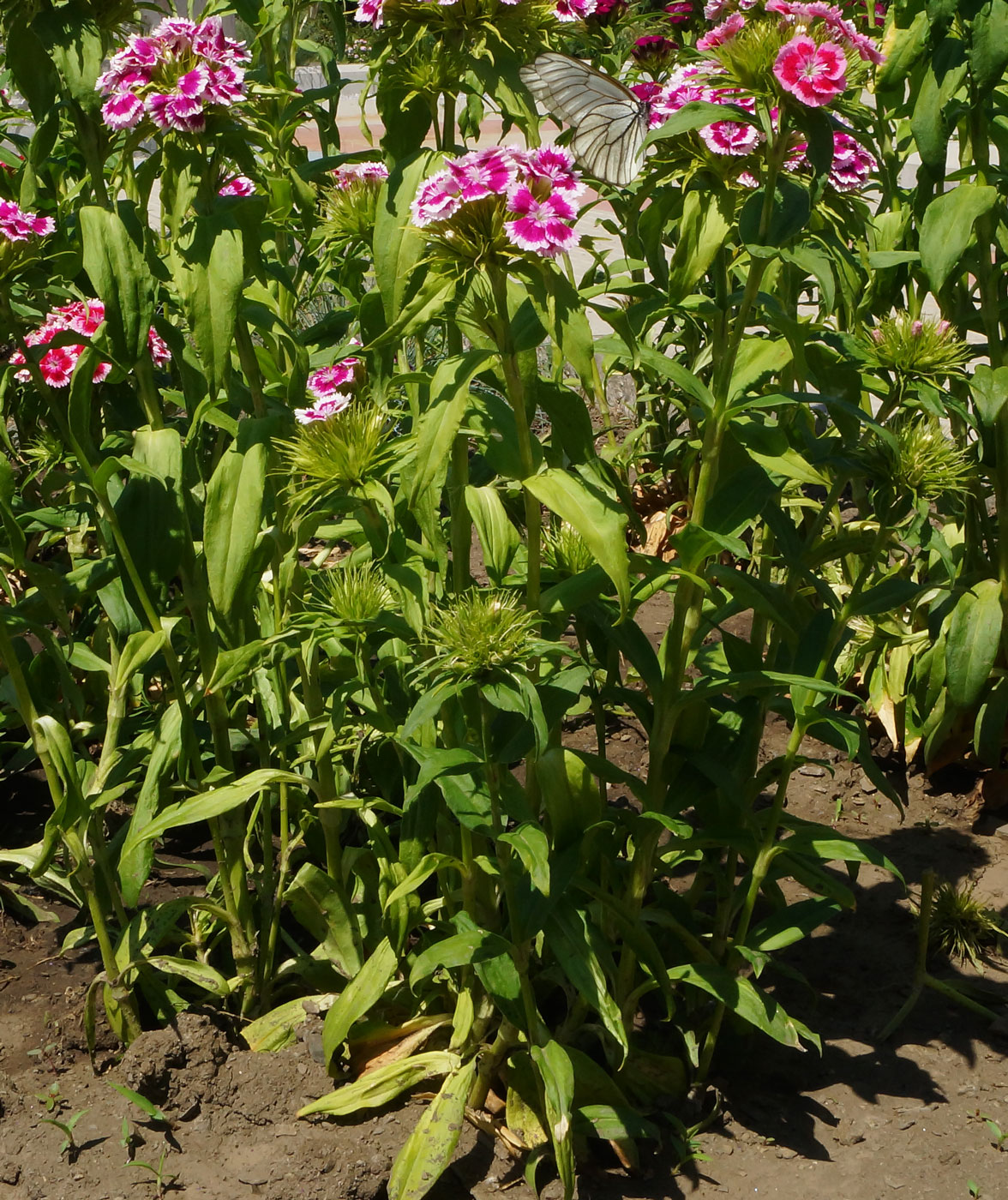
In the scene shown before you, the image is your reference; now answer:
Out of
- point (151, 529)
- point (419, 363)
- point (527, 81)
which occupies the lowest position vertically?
point (151, 529)

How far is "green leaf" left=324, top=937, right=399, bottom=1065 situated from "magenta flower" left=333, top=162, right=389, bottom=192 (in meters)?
1.39

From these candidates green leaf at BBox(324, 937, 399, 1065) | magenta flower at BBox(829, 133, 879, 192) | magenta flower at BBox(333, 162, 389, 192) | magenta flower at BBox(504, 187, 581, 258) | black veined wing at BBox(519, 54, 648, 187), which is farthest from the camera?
black veined wing at BBox(519, 54, 648, 187)

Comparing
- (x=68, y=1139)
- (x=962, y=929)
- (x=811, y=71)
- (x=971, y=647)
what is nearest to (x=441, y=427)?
(x=811, y=71)

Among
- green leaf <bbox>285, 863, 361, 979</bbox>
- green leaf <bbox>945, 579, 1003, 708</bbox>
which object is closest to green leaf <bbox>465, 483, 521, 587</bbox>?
green leaf <bbox>285, 863, 361, 979</bbox>

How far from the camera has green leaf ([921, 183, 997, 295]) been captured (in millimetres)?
2381

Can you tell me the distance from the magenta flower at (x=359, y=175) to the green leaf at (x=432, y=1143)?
1.59 meters

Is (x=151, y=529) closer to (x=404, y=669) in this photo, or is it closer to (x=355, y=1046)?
(x=404, y=669)

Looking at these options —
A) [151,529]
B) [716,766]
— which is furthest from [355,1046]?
[151,529]

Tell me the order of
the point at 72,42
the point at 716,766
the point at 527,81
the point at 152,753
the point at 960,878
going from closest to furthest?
the point at 72,42
the point at 716,766
the point at 152,753
the point at 527,81
the point at 960,878

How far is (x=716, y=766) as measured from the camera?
205 centimetres

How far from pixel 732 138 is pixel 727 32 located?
0.48ft

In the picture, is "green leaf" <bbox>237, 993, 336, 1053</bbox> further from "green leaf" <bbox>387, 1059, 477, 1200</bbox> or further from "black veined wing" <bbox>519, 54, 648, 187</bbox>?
"black veined wing" <bbox>519, 54, 648, 187</bbox>

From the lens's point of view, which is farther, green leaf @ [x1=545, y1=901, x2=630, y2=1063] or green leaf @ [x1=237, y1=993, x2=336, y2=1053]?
green leaf @ [x1=237, y1=993, x2=336, y2=1053]

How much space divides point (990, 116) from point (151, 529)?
1.91 m
